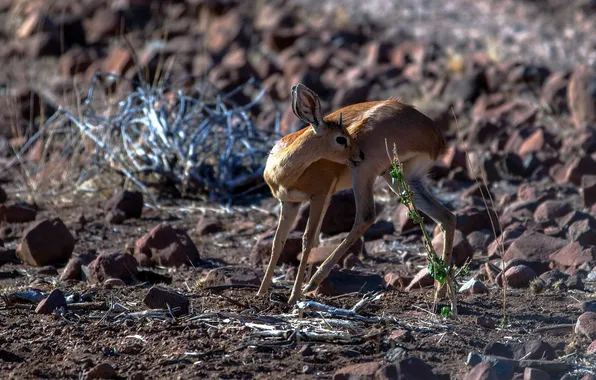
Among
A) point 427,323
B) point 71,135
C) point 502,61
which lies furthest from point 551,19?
point 427,323

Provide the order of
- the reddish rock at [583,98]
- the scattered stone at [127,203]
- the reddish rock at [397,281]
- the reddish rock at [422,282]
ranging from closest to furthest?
the reddish rock at [422,282] < the reddish rock at [397,281] < the scattered stone at [127,203] < the reddish rock at [583,98]

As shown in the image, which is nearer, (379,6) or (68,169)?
(68,169)

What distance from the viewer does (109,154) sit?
9.42 m

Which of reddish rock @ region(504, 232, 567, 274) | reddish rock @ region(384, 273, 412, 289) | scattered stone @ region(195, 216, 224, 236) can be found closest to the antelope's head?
reddish rock @ region(384, 273, 412, 289)

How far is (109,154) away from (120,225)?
1.08 meters

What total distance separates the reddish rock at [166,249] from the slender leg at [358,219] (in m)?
1.54

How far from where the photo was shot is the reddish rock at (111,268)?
256 inches

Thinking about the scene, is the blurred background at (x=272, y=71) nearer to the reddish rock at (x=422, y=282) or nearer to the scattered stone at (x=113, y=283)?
the scattered stone at (x=113, y=283)

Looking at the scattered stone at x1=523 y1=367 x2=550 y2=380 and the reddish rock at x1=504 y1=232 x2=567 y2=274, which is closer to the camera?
the scattered stone at x1=523 y1=367 x2=550 y2=380

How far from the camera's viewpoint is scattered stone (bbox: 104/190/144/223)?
8.66 m

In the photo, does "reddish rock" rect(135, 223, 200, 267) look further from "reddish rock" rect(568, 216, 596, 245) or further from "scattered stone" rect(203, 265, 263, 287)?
"reddish rock" rect(568, 216, 596, 245)

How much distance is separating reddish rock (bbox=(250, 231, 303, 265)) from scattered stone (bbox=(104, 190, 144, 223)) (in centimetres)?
177

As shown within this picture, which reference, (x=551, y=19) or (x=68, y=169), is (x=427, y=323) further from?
(x=551, y=19)

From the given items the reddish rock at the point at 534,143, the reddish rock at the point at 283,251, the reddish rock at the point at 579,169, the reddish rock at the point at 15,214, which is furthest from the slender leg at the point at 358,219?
the reddish rock at the point at 534,143
